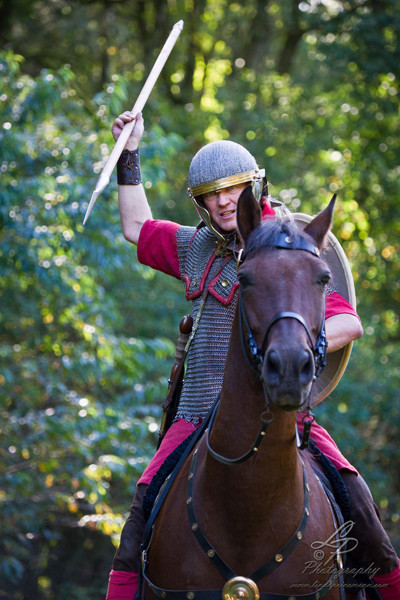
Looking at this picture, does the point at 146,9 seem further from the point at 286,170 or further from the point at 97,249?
the point at 97,249

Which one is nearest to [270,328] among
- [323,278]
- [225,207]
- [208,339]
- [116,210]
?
[323,278]

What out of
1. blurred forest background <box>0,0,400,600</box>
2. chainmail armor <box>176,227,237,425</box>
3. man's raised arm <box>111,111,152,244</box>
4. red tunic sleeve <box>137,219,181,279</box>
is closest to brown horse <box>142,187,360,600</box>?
chainmail armor <box>176,227,237,425</box>

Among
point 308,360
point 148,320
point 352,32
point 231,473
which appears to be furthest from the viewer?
point 352,32

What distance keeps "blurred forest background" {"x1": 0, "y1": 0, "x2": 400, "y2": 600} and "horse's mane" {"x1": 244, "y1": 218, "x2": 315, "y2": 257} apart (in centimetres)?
216

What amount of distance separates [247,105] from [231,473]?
14.4 m

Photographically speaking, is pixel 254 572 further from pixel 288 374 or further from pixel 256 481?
pixel 288 374

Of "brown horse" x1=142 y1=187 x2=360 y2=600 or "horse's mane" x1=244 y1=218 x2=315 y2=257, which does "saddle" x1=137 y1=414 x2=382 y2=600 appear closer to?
"brown horse" x1=142 y1=187 x2=360 y2=600

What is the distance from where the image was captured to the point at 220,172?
4.04 meters

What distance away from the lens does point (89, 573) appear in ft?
38.4

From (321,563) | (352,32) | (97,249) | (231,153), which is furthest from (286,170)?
(321,563)

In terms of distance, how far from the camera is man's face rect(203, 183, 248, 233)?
405 cm

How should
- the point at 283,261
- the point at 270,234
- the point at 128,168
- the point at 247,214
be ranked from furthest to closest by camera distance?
1. the point at 128,168
2. the point at 247,214
3. the point at 270,234
4. the point at 283,261

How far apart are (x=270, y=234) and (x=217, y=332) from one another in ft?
3.23

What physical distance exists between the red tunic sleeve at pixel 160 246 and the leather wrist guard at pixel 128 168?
30cm
